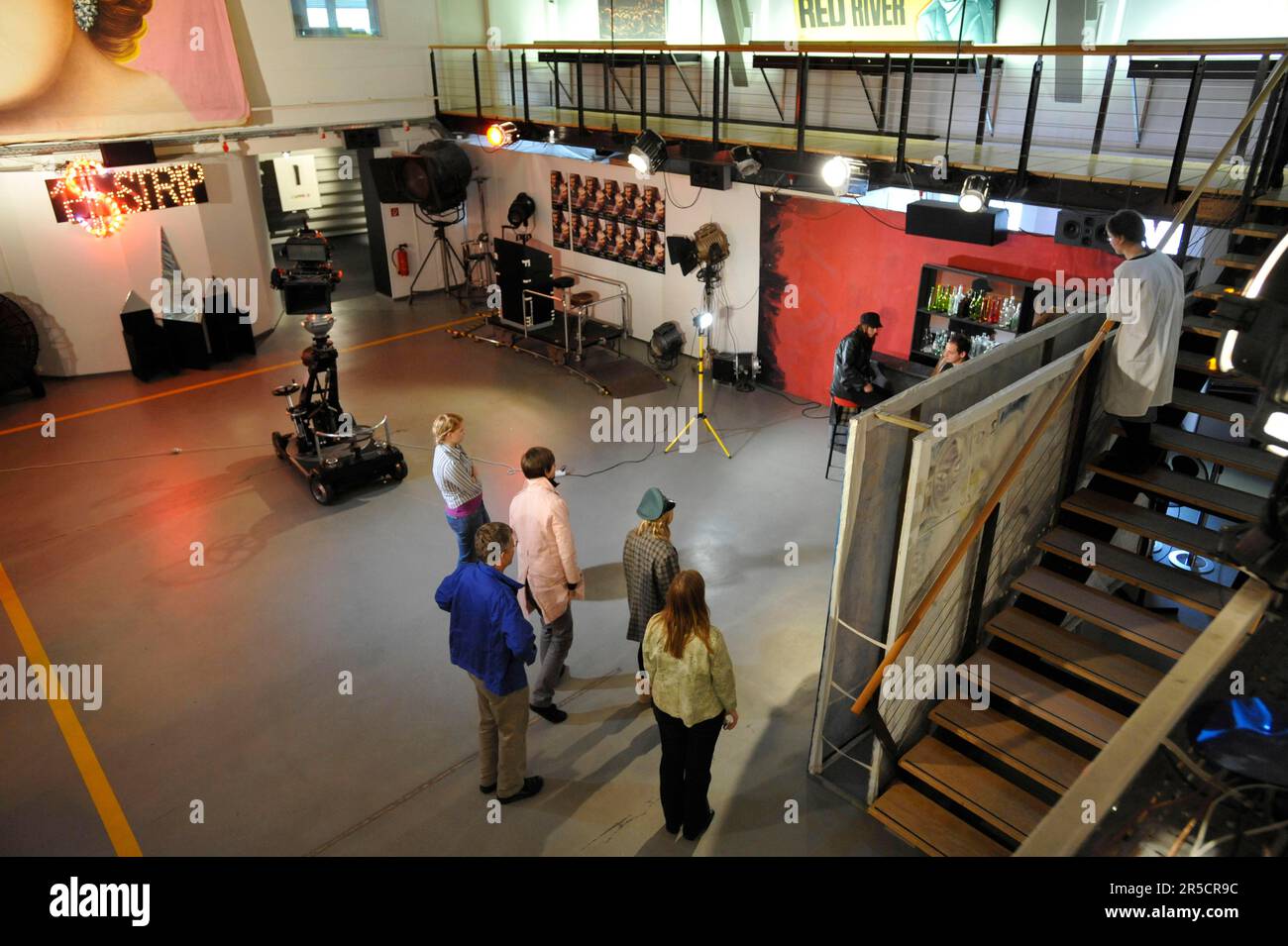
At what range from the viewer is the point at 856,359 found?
8.34 metres

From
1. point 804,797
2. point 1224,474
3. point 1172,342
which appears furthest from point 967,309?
point 804,797

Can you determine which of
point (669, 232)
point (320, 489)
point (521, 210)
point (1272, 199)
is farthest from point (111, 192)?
point (1272, 199)

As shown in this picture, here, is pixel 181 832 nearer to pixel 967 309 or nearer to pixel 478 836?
pixel 478 836

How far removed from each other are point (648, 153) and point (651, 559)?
622cm

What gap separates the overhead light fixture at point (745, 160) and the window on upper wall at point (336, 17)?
684 cm

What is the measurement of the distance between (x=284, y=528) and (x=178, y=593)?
3.75ft

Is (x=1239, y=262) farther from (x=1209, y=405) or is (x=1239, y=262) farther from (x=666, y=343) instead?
(x=666, y=343)

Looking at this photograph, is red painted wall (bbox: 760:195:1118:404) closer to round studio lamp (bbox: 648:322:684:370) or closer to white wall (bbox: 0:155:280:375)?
round studio lamp (bbox: 648:322:684:370)

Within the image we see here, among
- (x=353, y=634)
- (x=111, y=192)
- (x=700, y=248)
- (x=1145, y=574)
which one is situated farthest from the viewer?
(x=111, y=192)

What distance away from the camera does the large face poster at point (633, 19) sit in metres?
11.9

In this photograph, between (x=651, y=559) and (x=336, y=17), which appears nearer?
(x=651, y=559)

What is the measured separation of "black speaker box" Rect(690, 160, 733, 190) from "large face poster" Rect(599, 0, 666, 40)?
10.9 ft

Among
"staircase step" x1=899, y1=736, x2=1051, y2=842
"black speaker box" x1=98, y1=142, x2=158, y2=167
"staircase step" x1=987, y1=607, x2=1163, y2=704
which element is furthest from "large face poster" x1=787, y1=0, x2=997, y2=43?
"black speaker box" x1=98, y1=142, x2=158, y2=167

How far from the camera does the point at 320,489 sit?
8195 millimetres
